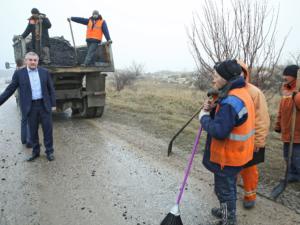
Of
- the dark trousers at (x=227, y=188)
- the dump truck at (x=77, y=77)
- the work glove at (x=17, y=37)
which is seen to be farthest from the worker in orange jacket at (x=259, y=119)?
the work glove at (x=17, y=37)

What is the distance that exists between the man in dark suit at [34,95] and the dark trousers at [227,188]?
129 inches

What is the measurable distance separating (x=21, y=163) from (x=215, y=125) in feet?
12.3

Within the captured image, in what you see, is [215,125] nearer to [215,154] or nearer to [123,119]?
[215,154]

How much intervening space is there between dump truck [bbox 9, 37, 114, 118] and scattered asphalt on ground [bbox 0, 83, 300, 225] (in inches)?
87.8

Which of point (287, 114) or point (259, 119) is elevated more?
point (259, 119)

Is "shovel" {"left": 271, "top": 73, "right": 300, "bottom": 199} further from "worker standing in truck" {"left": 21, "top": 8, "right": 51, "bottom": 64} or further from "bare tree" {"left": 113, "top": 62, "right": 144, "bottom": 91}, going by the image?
"bare tree" {"left": 113, "top": 62, "right": 144, "bottom": 91}

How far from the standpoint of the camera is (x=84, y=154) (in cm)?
585

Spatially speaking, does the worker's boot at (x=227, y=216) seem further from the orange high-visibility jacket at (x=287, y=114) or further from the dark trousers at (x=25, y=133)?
the dark trousers at (x=25, y=133)

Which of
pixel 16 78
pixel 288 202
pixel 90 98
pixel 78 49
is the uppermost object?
pixel 78 49

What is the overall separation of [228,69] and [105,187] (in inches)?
95.9

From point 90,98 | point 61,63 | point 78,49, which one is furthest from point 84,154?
point 78,49

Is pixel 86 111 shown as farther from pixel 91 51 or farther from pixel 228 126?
pixel 228 126

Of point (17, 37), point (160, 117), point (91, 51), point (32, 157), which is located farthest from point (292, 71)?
point (17, 37)

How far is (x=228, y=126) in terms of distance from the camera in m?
A: 2.82
